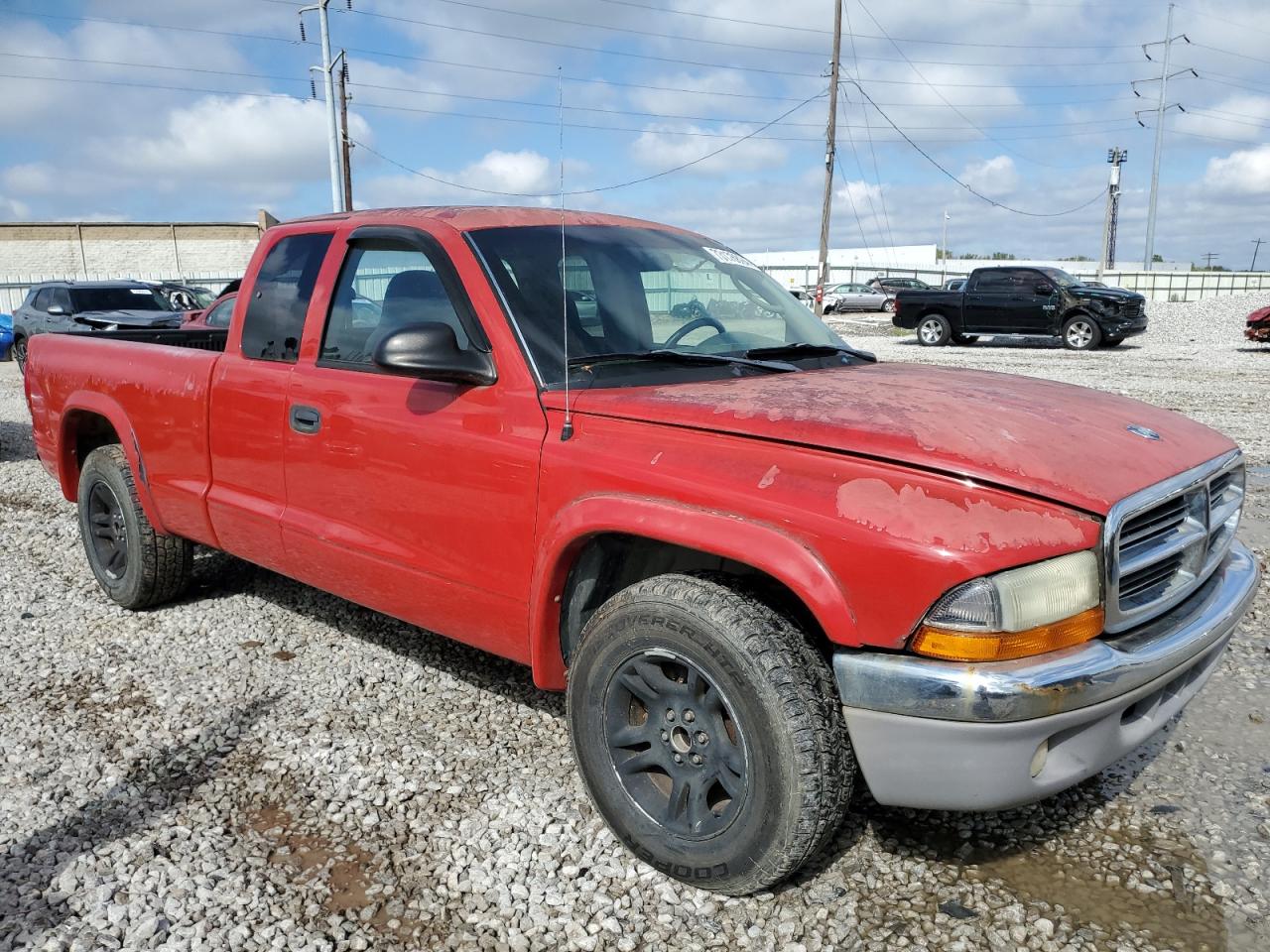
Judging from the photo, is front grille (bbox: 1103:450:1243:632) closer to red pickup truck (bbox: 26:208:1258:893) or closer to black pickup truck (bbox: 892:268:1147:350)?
red pickup truck (bbox: 26:208:1258:893)

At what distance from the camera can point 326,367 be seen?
3670 mm

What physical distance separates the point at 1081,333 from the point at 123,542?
65.9ft

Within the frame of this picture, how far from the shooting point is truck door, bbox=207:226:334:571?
3848 millimetres

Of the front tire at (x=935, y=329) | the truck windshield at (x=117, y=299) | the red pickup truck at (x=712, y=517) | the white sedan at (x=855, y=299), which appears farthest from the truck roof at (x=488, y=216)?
the white sedan at (x=855, y=299)

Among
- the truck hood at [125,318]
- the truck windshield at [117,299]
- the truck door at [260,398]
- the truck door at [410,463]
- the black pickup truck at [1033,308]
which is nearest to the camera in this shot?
the truck door at [410,463]

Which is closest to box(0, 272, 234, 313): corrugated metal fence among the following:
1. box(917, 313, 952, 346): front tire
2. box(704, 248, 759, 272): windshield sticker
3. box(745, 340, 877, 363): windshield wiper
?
box(917, 313, 952, 346): front tire

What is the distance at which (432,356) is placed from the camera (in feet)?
9.65

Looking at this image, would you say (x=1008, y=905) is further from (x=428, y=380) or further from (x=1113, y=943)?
(x=428, y=380)

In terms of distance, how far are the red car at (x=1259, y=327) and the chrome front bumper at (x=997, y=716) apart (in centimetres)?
2052

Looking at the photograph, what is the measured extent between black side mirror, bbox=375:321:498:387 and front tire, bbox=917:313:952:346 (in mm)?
20712

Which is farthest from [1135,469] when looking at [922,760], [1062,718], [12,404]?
[12,404]

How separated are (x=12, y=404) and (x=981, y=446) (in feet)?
47.8

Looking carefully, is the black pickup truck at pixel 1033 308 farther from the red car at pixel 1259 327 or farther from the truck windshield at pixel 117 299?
the truck windshield at pixel 117 299

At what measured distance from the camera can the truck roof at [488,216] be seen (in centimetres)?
349
